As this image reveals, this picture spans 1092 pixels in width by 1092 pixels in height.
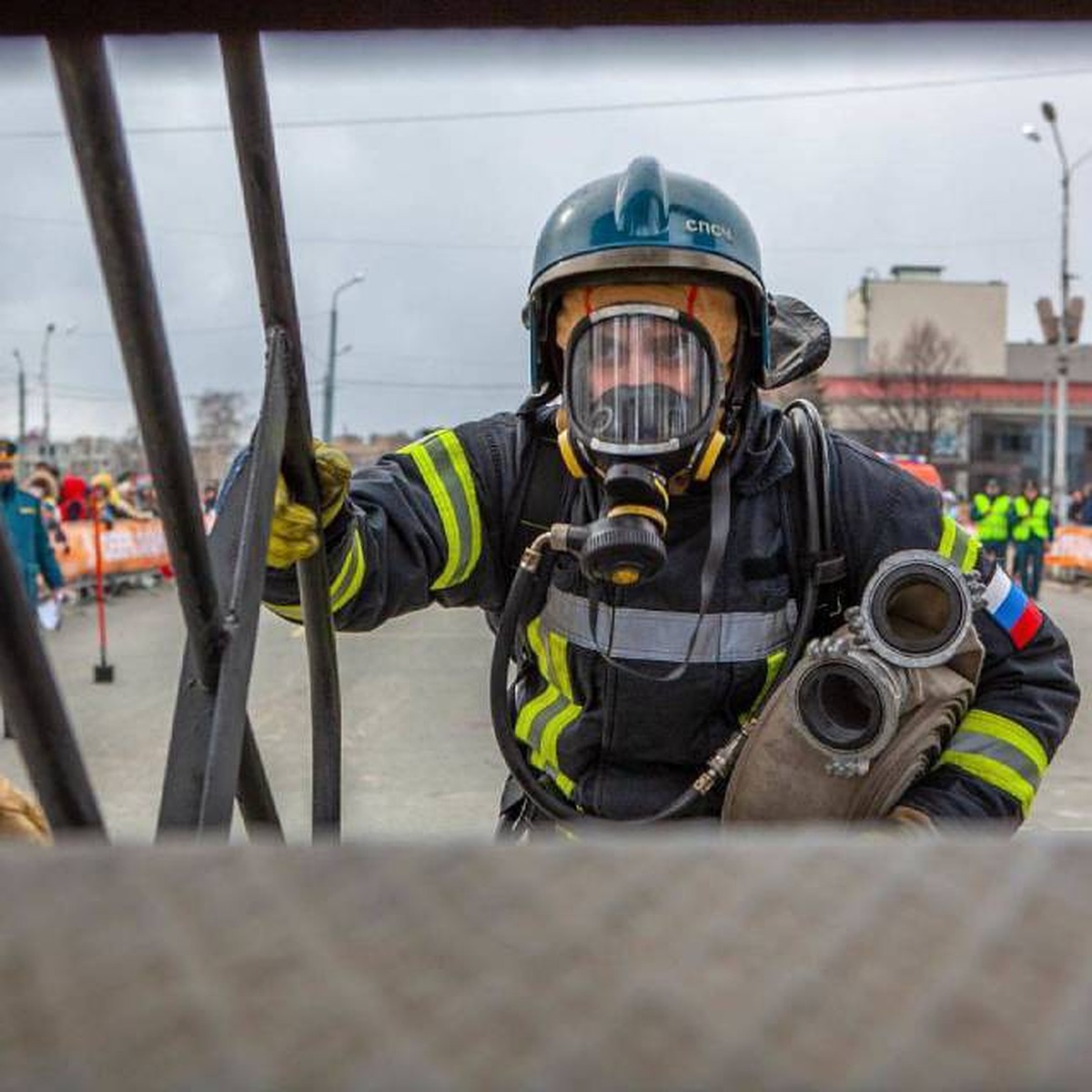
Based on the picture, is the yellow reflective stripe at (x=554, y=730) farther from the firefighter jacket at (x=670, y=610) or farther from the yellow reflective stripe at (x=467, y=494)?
the yellow reflective stripe at (x=467, y=494)

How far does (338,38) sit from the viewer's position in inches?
Result: 30.0

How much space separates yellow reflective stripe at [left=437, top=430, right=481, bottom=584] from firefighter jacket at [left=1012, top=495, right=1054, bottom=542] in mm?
16032

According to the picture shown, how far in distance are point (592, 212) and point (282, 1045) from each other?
205cm

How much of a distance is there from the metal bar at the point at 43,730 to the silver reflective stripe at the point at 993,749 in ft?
4.71

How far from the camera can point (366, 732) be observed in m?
7.68

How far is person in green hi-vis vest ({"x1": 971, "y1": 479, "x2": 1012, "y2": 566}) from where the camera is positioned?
18.1 m

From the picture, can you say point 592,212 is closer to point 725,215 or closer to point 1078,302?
point 725,215

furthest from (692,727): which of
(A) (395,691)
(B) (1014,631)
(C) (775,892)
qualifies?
(A) (395,691)

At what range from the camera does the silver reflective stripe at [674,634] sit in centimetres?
228

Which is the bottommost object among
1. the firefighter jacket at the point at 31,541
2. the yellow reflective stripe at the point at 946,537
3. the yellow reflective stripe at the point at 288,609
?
the firefighter jacket at the point at 31,541

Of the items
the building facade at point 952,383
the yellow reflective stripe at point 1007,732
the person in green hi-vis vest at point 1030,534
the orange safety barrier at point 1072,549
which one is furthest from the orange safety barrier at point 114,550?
the building facade at point 952,383

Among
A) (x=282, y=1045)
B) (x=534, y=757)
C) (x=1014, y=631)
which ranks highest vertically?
(x=282, y=1045)

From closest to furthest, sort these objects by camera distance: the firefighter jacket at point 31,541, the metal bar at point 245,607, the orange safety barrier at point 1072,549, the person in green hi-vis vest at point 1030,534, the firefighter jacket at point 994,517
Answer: the metal bar at point 245,607, the firefighter jacket at point 31,541, the person in green hi-vis vest at point 1030,534, the firefighter jacket at point 994,517, the orange safety barrier at point 1072,549

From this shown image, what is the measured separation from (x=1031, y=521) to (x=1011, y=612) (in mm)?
15881
